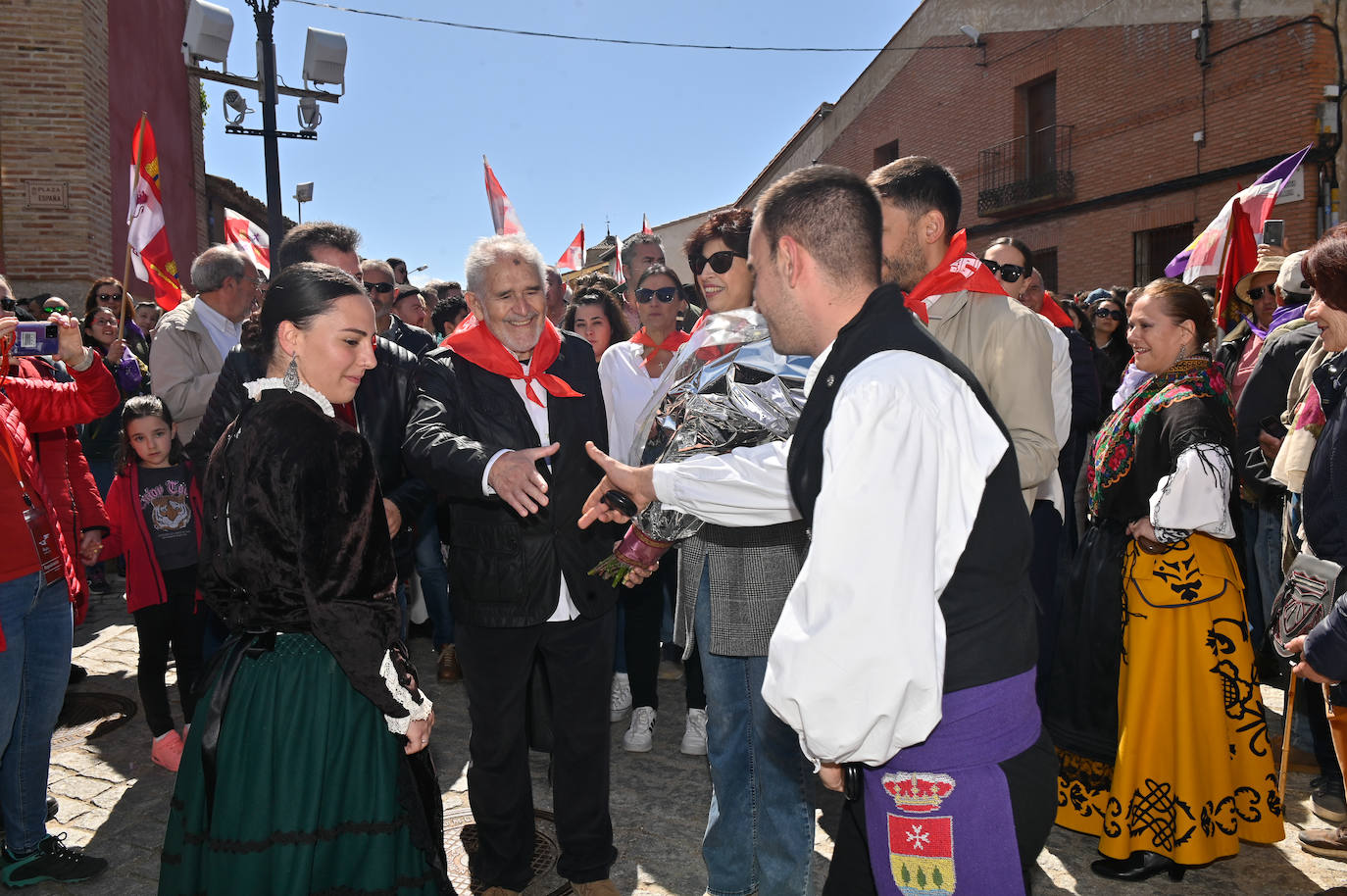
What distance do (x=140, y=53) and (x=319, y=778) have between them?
15408mm

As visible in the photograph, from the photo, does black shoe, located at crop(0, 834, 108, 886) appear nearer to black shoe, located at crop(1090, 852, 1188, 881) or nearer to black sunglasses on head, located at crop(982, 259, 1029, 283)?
black shoe, located at crop(1090, 852, 1188, 881)

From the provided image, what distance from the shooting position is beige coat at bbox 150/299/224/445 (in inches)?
195

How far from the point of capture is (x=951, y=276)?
10.3ft

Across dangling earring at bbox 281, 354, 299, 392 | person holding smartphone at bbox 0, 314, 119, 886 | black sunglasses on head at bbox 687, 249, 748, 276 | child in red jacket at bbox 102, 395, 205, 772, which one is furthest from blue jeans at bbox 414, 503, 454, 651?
dangling earring at bbox 281, 354, 299, 392

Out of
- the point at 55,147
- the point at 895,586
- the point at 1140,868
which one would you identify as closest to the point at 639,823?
the point at 1140,868

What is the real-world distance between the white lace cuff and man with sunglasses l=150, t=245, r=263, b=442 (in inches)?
117

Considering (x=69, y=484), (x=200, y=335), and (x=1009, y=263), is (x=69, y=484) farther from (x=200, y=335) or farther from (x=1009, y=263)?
(x=1009, y=263)

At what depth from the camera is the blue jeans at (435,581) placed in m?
6.27

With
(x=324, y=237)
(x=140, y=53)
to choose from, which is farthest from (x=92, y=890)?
(x=140, y=53)

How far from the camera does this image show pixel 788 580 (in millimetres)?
3123

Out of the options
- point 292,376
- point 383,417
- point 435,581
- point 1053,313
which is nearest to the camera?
point 292,376

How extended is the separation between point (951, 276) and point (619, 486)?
53.0 inches

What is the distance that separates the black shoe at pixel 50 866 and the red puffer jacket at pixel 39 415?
0.90 meters

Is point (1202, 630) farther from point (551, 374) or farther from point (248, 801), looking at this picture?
point (248, 801)
